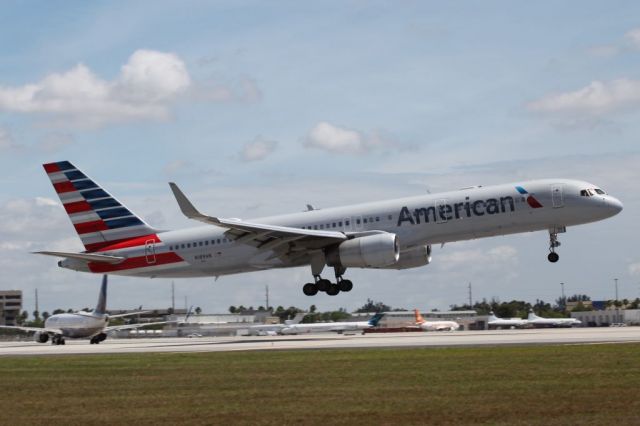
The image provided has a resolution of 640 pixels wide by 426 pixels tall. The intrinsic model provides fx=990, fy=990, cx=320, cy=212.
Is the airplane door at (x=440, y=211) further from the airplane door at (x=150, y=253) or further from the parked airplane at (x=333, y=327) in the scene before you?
the parked airplane at (x=333, y=327)

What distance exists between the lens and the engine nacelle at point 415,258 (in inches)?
2274

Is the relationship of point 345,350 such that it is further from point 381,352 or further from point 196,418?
point 196,418

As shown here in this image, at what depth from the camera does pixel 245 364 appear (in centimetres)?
3203

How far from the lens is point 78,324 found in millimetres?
75250

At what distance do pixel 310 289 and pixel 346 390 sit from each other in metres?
34.7

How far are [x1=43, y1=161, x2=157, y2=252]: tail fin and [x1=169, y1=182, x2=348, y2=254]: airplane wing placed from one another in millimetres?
8578

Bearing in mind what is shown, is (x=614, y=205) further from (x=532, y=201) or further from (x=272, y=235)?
(x=272, y=235)

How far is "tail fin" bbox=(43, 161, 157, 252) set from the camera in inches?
2365

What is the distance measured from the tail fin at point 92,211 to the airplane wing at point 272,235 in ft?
28.1

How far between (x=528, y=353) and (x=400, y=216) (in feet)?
66.1

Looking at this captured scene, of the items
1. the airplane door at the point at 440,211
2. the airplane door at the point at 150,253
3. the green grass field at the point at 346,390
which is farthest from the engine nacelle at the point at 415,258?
→ the green grass field at the point at 346,390

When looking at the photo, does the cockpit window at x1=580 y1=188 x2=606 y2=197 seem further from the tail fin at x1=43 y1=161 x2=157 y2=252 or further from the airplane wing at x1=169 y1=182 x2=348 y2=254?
the tail fin at x1=43 y1=161 x2=157 y2=252

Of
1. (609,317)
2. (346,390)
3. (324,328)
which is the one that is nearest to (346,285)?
A: (346,390)

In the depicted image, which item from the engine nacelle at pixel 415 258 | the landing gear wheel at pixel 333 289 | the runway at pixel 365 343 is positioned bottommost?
the runway at pixel 365 343
